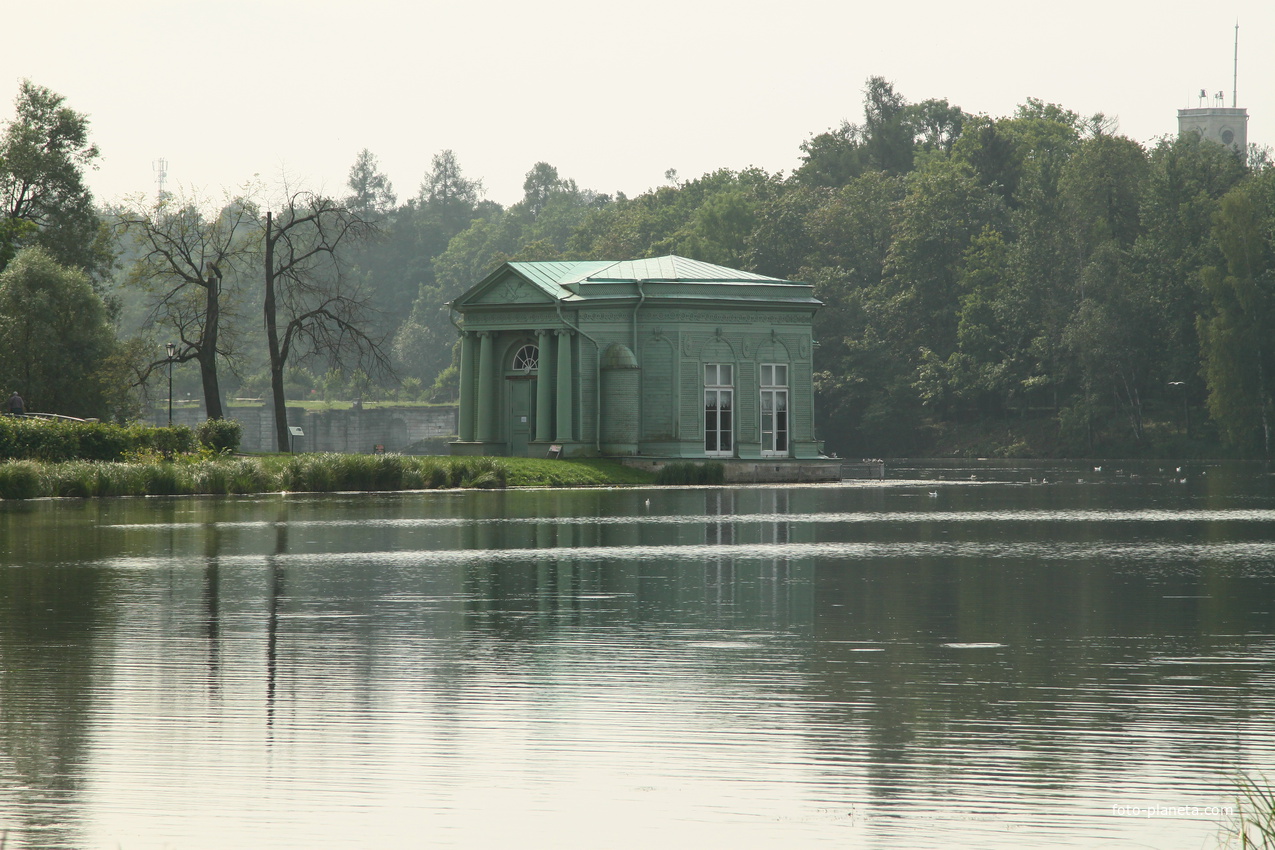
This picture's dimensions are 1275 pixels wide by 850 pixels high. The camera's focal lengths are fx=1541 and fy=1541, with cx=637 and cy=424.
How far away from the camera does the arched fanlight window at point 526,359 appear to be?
52.9 meters

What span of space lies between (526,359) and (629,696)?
43.5 meters

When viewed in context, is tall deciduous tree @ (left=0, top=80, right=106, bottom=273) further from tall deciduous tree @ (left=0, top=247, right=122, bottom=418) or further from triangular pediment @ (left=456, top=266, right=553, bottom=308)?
triangular pediment @ (left=456, top=266, right=553, bottom=308)

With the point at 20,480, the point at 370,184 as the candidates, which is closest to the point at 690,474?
the point at 20,480

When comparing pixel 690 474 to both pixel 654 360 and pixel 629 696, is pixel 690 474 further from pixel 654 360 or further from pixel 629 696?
pixel 629 696

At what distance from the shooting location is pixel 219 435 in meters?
47.6

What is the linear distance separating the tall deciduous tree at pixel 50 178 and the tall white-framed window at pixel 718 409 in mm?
32764

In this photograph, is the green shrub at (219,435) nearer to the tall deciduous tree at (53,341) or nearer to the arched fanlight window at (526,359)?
the arched fanlight window at (526,359)

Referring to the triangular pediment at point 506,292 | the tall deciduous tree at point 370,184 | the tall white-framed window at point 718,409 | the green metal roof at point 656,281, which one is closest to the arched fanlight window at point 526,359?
the triangular pediment at point 506,292

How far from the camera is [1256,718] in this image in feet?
30.3

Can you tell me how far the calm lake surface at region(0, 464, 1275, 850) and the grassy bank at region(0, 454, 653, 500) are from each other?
16.4 m

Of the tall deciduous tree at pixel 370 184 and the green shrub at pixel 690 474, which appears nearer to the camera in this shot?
the green shrub at pixel 690 474

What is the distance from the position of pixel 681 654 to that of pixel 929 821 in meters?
4.95

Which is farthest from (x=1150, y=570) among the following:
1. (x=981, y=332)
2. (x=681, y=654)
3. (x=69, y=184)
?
(x=981, y=332)

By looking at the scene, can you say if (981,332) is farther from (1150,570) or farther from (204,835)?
(204,835)
